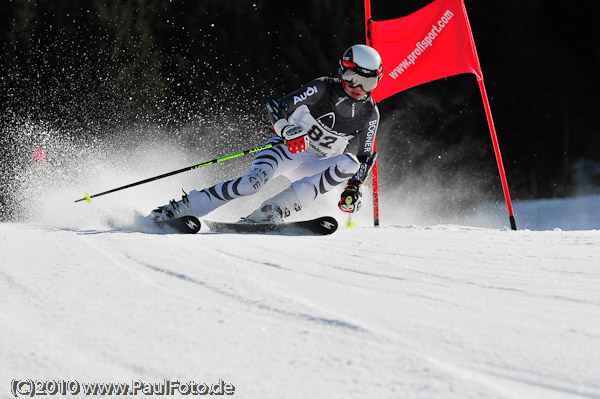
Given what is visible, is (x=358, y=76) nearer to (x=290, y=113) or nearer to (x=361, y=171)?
(x=290, y=113)

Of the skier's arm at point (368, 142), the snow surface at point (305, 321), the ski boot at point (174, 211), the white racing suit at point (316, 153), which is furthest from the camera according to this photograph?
the skier's arm at point (368, 142)

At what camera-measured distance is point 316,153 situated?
5.50 metres

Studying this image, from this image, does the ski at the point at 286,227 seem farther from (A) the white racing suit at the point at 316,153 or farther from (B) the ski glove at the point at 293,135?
(B) the ski glove at the point at 293,135

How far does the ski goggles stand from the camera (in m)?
4.96

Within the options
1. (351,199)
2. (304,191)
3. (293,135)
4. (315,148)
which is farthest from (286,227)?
(315,148)

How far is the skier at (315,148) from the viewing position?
16.2 ft

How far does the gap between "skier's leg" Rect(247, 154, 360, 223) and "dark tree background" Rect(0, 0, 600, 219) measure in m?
11.7

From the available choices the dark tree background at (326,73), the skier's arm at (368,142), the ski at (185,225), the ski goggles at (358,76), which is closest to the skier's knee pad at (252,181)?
the ski at (185,225)

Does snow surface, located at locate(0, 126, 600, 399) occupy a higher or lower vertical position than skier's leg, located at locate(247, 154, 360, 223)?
lower

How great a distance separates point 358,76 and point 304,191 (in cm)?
100

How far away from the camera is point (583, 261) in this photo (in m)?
3.07

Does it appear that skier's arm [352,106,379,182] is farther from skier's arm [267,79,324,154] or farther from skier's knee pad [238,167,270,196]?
skier's knee pad [238,167,270,196]

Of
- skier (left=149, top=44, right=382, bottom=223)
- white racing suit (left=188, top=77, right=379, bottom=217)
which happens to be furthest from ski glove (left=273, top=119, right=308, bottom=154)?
white racing suit (left=188, top=77, right=379, bottom=217)

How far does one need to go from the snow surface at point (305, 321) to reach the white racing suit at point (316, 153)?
6.05 feet
